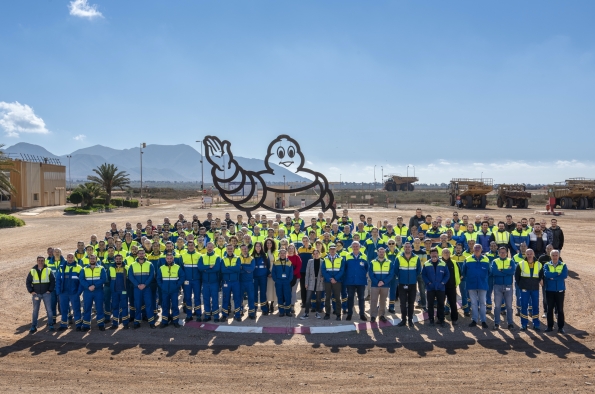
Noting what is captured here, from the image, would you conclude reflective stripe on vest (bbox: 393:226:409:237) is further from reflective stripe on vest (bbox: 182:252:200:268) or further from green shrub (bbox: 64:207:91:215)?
green shrub (bbox: 64:207:91:215)

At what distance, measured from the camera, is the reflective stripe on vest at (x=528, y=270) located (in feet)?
30.2

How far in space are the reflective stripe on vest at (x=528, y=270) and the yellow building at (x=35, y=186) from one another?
43073mm

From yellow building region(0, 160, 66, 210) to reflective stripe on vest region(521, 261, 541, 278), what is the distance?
43.1 m

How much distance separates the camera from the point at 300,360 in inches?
311

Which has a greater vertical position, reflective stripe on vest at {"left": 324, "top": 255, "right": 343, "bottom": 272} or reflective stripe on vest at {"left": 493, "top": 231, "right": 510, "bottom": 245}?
reflective stripe on vest at {"left": 493, "top": 231, "right": 510, "bottom": 245}

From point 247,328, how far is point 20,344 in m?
4.48

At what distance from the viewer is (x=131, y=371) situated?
7.43 m

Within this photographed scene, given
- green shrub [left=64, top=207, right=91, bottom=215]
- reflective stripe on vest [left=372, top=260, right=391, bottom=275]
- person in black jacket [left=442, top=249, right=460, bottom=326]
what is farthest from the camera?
green shrub [left=64, top=207, right=91, bottom=215]

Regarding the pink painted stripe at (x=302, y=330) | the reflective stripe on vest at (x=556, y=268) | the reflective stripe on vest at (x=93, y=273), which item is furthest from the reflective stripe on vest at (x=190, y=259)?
the reflective stripe on vest at (x=556, y=268)

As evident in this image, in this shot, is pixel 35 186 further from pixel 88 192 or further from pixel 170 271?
pixel 170 271

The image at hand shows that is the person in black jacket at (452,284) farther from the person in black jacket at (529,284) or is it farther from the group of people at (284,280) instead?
the person in black jacket at (529,284)

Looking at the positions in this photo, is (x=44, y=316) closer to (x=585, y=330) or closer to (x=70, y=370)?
(x=70, y=370)

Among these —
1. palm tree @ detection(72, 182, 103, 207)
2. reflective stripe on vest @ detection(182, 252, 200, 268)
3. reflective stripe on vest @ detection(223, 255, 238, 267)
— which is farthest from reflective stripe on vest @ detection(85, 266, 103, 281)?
palm tree @ detection(72, 182, 103, 207)

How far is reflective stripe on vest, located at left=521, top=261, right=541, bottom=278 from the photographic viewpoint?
9211 millimetres
